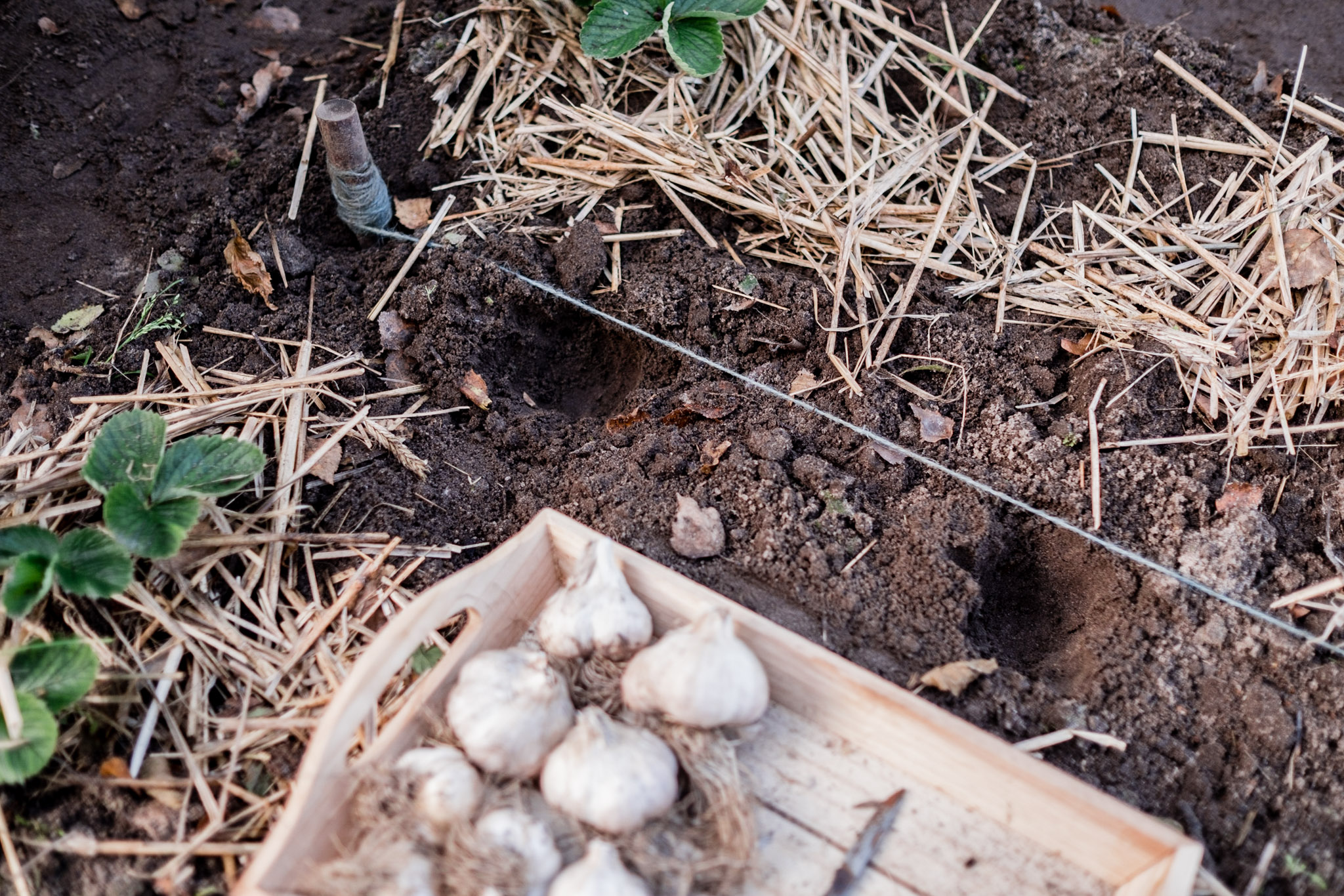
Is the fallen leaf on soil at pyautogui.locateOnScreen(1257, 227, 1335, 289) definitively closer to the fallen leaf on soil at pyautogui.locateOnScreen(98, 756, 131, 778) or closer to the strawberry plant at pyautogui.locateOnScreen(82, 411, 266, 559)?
the strawberry plant at pyautogui.locateOnScreen(82, 411, 266, 559)

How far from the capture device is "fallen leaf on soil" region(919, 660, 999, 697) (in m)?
1.92

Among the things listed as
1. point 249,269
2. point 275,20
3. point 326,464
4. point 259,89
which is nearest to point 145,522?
point 326,464

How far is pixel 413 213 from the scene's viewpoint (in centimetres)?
279

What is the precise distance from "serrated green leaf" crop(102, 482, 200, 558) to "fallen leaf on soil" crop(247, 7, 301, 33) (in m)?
2.06

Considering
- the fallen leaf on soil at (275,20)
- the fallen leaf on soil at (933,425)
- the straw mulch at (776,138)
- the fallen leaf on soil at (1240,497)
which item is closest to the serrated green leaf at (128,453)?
the straw mulch at (776,138)

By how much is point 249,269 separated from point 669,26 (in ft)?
4.51

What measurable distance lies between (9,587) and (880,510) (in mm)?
1812

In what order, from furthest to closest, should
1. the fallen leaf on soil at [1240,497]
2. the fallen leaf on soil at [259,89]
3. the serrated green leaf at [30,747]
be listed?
the fallen leaf on soil at [259,89]
the fallen leaf on soil at [1240,497]
the serrated green leaf at [30,747]

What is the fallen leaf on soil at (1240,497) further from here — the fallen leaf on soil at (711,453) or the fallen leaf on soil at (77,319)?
the fallen leaf on soil at (77,319)

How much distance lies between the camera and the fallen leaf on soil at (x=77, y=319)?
98.6 inches

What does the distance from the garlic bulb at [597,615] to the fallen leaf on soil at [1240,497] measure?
1.43 m

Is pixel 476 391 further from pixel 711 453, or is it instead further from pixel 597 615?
pixel 597 615

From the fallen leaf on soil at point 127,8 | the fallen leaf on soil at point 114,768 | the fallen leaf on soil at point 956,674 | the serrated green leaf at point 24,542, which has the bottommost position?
the fallen leaf on soil at point 114,768

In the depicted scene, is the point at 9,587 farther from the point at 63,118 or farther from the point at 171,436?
the point at 63,118
